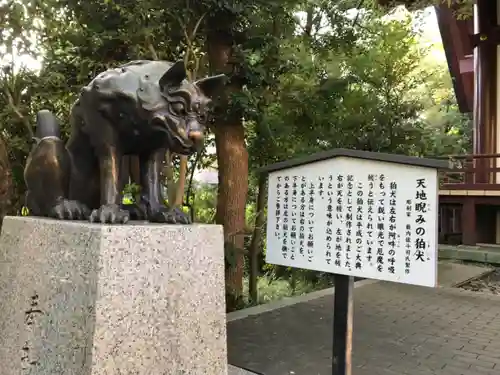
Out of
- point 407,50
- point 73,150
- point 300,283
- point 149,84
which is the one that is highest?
point 407,50

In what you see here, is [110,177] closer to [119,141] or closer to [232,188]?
[119,141]

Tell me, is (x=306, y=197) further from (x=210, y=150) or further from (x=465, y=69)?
(x=465, y=69)

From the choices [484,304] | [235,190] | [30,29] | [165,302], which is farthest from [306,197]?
[484,304]

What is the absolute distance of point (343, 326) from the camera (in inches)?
116

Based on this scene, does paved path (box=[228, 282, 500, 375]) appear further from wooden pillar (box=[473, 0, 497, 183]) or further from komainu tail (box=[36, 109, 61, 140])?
wooden pillar (box=[473, 0, 497, 183])

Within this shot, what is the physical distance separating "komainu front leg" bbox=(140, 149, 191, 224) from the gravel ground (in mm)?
6610

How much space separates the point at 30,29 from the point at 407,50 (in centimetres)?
620

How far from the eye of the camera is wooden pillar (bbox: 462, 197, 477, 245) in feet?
34.6

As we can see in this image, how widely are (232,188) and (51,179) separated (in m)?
3.40

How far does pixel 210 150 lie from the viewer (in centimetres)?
748

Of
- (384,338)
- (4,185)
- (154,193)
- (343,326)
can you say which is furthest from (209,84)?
(384,338)

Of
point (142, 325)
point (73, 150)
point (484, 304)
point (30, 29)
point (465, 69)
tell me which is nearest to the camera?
point (142, 325)

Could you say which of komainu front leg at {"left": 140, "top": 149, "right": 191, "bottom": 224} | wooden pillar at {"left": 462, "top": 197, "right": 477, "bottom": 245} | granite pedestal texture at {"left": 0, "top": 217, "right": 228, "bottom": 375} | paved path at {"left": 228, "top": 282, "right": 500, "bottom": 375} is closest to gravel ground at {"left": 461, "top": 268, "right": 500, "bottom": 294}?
paved path at {"left": 228, "top": 282, "right": 500, "bottom": 375}

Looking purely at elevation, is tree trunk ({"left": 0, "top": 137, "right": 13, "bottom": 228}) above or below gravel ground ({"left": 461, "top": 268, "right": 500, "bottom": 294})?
above
